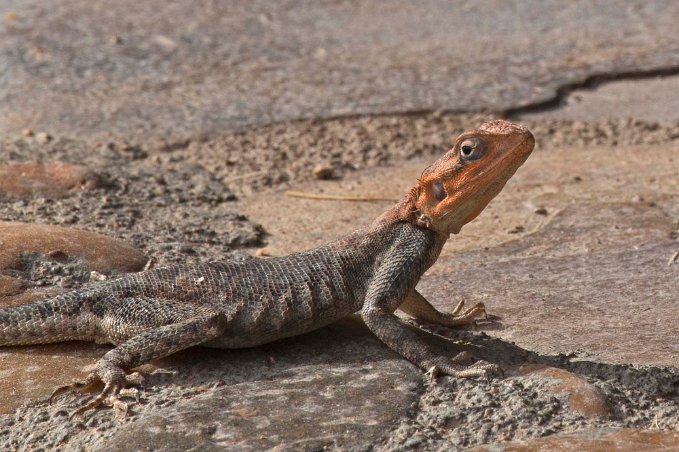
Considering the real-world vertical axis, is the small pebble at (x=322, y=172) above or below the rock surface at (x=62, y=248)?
below

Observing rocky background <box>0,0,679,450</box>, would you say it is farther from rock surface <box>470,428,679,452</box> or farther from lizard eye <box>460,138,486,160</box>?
lizard eye <box>460,138,486,160</box>

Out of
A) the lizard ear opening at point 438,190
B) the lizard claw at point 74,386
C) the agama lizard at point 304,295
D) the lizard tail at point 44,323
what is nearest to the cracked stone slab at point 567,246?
the agama lizard at point 304,295

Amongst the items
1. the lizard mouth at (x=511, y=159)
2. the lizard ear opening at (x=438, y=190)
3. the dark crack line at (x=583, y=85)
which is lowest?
the dark crack line at (x=583, y=85)

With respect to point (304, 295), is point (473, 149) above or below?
above

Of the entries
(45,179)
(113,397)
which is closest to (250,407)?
(113,397)

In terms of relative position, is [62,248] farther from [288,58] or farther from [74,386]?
[288,58]

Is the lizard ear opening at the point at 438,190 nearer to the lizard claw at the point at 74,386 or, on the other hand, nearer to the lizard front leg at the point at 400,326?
the lizard front leg at the point at 400,326

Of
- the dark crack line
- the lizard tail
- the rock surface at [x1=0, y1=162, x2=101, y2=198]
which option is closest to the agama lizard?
the lizard tail
